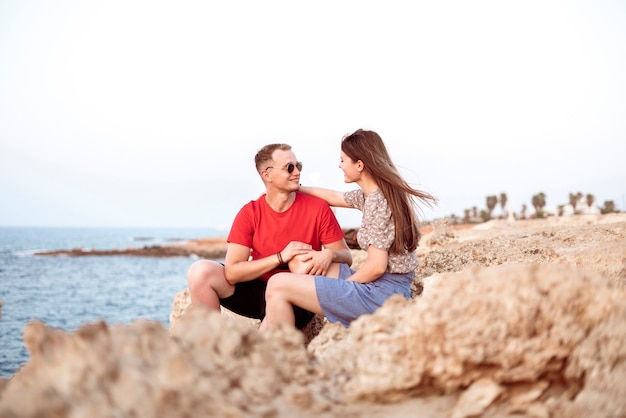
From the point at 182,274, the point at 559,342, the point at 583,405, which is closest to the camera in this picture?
the point at 583,405

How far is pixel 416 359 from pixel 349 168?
2.40 meters

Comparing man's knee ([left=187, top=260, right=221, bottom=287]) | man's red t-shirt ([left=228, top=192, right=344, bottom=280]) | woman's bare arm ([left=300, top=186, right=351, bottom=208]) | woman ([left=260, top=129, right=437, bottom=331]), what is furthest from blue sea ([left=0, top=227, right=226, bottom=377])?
woman ([left=260, top=129, right=437, bottom=331])

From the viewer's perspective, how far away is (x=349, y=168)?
4.40 meters

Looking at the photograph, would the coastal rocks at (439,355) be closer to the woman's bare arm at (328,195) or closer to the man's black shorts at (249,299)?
the man's black shorts at (249,299)

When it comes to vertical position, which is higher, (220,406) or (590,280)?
(590,280)

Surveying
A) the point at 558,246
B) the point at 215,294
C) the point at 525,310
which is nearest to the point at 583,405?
the point at 525,310

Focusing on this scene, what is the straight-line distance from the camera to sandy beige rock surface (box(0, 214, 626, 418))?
6.27 ft

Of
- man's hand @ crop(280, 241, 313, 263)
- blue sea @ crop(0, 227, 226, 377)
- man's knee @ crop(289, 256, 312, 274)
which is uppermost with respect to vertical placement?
man's hand @ crop(280, 241, 313, 263)

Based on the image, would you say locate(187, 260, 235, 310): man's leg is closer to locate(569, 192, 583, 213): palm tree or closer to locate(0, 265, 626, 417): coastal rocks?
locate(0, 265, 626, 417): coastal rocks

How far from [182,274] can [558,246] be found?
119ft

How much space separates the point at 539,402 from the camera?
2.16 meters

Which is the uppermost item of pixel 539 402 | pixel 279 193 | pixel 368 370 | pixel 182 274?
pixel 279 193

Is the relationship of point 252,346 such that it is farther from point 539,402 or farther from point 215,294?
point 215,294

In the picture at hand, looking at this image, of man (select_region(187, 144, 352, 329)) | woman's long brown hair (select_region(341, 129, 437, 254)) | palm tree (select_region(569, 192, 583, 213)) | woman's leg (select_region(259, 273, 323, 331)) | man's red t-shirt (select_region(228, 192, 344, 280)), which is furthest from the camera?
palm tree (select_region(569, 192, 583, 213))
